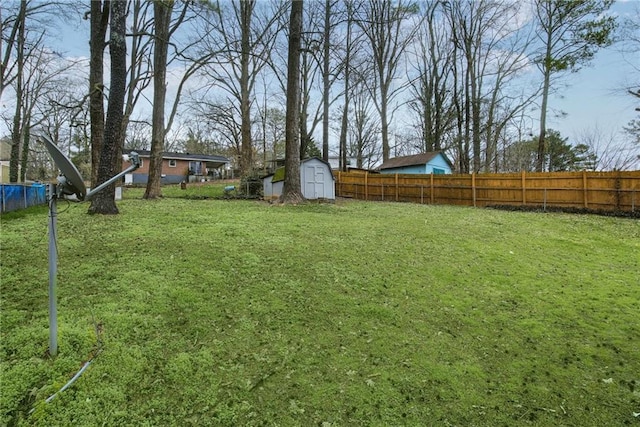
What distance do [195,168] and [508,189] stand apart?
27167 millimetres

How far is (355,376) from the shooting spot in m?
2.38

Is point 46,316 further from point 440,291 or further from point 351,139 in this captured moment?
point 351,139

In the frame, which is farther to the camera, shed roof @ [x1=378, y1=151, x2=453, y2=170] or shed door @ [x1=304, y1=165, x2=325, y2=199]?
shed roof @ [x1=378, y1=151, x2=453, y2=170]

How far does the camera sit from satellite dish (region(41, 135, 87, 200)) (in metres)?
1.86

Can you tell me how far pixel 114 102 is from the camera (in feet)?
21.8

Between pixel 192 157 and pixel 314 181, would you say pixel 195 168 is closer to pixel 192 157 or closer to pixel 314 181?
pixel 192 157

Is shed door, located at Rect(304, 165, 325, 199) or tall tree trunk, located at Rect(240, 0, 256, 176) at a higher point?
tall tree trunk, located at Rect(240, 0, 256, 176)

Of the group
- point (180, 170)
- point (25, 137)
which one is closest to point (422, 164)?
point (180, 170)

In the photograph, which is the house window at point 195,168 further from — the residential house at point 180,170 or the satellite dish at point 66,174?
the satellite dish at point 66,174

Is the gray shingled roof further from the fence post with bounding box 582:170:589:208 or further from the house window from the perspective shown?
the fence post with bounding box 582:170:589:208

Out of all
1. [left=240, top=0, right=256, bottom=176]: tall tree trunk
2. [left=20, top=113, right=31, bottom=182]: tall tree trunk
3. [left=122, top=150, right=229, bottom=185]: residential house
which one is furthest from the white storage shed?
[left=122, top=150, right=229, bottom=185]: residential house

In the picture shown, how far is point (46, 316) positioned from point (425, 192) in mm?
14997

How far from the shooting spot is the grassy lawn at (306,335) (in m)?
2.05

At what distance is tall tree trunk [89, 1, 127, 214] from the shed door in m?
8.25
